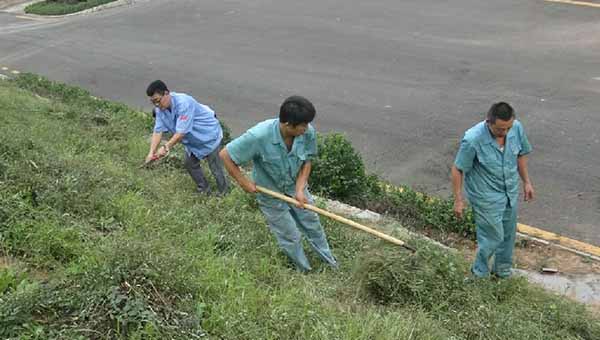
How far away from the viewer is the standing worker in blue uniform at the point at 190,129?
665cm

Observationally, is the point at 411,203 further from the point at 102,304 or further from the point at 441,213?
the point at 102,304

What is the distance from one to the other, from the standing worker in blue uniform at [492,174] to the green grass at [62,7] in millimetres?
19229

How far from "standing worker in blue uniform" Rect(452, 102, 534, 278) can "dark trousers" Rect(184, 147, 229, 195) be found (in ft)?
9.04

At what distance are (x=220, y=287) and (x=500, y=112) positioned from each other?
2.35 meters

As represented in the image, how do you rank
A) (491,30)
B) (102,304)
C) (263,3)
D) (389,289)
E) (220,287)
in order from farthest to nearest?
(263,3), (491,30), (389,289), (220,287), (102,304)

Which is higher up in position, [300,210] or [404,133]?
[300,210]

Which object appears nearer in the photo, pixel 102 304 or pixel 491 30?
pixel 102 304

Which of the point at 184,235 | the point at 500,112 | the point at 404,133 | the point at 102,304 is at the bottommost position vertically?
the point at 404,133

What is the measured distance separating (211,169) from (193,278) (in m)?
3.06

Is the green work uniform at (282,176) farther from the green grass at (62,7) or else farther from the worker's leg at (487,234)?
the green grass at (62,7)

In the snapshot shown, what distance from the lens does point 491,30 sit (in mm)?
13969

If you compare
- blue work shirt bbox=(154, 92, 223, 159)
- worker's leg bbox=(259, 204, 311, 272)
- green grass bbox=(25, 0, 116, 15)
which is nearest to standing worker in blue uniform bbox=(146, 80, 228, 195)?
blue work shirt bbox=(154, 92, 223, 159)

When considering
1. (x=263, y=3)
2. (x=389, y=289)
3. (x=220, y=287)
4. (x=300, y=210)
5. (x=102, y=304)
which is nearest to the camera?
(x=102, y=304)

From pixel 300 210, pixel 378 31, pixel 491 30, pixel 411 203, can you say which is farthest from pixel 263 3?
pixel 300 210
